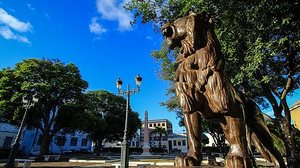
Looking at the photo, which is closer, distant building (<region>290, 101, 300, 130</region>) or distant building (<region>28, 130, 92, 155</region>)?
distant building (<region>290, 101, 300, 130</region>)

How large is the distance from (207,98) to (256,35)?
7.95m

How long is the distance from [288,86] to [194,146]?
10.3 meters

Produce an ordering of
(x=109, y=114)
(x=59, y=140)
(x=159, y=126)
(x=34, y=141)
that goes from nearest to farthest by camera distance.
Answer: (x=34, y=141)
(x=109, y=114)
(x=59, y=140)
(x=159, y=126)

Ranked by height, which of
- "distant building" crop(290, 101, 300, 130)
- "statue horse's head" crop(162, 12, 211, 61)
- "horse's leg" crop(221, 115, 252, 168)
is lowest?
"horse's leg" crop(221, 115, 252, 168)

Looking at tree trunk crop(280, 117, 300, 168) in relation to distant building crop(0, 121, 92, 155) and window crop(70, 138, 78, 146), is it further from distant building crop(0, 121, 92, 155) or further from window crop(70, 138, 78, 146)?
window crop(70, 138, 78, 146)

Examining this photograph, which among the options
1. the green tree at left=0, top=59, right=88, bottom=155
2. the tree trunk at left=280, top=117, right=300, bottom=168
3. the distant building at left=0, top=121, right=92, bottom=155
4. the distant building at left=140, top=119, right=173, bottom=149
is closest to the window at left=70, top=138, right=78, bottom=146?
the distant building at left=0, top=121, right=92, bottom=155

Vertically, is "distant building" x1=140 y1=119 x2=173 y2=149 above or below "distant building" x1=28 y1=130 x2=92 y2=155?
above

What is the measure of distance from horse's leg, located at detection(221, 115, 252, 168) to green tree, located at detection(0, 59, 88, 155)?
25.5 metres

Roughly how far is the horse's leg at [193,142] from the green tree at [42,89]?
25189 millimetres

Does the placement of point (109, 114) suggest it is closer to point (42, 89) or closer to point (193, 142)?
point (42, 89)

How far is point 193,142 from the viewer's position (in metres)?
1.76

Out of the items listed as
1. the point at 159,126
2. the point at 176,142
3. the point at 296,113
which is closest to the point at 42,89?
the point at 296,113

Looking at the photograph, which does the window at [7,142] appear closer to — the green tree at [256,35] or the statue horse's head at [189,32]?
the green tree at [256,35]

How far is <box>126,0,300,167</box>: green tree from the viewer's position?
7504mm
